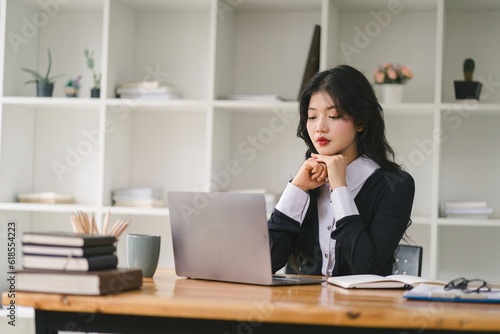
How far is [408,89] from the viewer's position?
12.7ft

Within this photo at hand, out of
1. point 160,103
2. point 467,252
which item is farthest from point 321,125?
point 467,252

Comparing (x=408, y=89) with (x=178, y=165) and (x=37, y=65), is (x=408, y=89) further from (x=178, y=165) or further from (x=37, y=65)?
(x=37, y=65)

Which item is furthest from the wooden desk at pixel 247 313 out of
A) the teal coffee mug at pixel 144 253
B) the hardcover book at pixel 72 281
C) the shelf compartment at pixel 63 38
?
the shelf compartment at pixel 63 38

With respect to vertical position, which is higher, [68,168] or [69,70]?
[69,70]

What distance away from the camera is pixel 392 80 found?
3588 mm

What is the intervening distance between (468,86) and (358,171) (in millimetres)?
1272

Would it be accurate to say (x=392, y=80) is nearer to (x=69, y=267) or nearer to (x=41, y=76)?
(x=41, y=76)

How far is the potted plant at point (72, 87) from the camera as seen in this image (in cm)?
387

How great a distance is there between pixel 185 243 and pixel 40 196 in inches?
78.2

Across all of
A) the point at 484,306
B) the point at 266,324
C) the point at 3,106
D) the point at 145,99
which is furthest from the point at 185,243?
the point at 3,106

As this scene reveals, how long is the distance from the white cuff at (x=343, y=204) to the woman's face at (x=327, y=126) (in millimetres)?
229

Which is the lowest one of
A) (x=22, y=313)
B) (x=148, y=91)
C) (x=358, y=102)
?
(x=22, y=313)

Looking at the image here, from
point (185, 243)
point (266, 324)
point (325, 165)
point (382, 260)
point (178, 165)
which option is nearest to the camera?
point (266, 324)

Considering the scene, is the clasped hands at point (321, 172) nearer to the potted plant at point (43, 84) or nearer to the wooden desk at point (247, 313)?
the wooden desk at point (247, 313)
